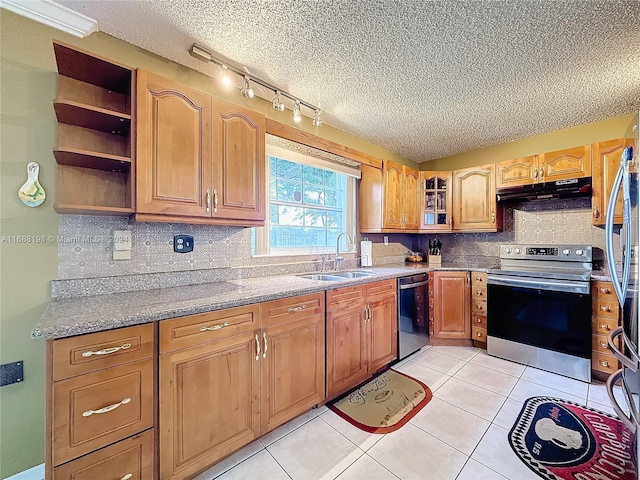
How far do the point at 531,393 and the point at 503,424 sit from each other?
591 millimetres

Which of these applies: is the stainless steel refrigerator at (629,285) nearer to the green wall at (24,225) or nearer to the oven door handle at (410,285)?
the oven door handle at (410,285)

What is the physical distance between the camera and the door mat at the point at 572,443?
4.74 ft

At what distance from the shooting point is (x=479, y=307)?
3031 mm

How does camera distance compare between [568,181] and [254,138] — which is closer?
[254,138]

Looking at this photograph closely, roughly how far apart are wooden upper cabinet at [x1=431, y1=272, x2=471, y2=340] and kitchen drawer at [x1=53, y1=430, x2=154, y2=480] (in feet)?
9.46

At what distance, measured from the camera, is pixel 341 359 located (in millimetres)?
2053

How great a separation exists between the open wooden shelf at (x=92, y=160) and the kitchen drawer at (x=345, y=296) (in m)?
1.48

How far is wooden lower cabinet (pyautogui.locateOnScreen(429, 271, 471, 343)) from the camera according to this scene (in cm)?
310

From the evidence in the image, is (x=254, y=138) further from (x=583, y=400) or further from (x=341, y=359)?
(x=583, y=400)

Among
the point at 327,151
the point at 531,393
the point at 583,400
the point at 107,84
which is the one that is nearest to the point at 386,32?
the point at 327,151

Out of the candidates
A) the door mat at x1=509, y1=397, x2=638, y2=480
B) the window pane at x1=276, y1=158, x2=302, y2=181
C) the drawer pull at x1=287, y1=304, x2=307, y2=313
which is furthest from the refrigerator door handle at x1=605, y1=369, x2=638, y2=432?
the window pane at x1=276, y1=158, x2=302, y2=181

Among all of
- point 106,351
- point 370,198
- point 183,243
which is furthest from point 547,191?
point 106,351

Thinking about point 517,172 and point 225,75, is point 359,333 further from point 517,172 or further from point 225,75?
point 517,172

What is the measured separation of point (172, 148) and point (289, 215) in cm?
129
